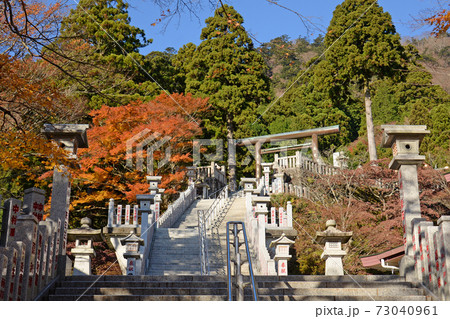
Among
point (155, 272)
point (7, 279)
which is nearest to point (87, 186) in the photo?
point (155, 272)

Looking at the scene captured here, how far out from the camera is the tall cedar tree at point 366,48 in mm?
22406

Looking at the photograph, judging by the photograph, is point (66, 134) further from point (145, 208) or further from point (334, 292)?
point (145, 208)

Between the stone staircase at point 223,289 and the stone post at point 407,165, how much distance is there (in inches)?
33.2

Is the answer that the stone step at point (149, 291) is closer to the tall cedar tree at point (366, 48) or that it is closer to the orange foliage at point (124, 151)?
the orange foliage at point (124, 151)

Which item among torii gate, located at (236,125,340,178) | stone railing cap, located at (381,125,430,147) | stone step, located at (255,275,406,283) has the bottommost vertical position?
stone step, located at (255,275,406,283)

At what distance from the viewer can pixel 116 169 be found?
19688mm

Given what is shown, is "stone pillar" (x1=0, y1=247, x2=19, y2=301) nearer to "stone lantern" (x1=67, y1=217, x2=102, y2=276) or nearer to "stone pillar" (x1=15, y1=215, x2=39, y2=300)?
"stone pillar" (x1=15, y1=215, x2=39, y2=300)

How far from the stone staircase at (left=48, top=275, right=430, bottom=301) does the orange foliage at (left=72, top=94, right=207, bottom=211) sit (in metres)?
11.2

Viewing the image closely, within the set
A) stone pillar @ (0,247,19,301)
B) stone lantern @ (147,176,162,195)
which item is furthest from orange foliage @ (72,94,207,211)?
stone pillar @ (0,247,19,301)

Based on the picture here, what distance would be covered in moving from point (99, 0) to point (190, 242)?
15.1m

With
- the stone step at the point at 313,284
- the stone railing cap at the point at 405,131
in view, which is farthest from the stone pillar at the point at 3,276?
the stone railing cap at the point at 405,131

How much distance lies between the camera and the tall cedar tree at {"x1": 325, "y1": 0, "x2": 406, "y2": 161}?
22.4 metres

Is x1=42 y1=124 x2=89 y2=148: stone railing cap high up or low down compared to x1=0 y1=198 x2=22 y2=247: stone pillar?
up

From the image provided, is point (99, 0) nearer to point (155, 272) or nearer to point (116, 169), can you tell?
point (116, 169)
